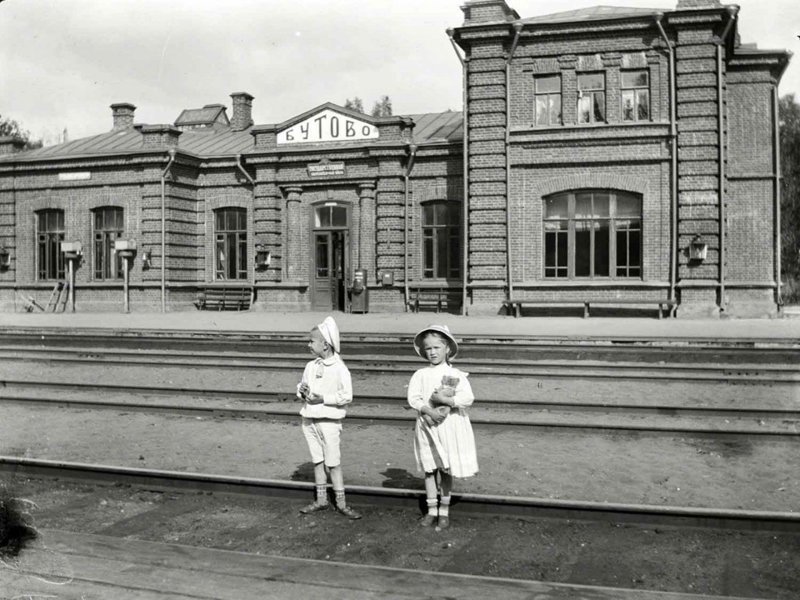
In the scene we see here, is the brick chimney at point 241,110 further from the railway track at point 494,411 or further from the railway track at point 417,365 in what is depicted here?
the railway track at point 494,411

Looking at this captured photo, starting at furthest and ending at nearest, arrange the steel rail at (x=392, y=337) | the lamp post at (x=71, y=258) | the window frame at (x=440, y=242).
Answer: the lamp post at (x=71, y=258) < the window frame at (x=440, y=242) < the steel rail at (x=392, y=337)

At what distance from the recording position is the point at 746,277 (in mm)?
21219

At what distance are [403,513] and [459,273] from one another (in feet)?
61.2

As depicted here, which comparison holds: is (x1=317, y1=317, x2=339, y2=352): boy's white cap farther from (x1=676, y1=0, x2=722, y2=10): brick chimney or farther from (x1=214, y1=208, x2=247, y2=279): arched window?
(x1=214, y1=208, x2=247, y2=279): arched window

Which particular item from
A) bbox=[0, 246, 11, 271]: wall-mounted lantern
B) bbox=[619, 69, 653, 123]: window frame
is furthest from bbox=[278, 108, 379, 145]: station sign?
bbox=[0, 246, 11, 271]: wall-mounted lantern

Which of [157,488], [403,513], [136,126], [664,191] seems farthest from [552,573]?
[136,126]

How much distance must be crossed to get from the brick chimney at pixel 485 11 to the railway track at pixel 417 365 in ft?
39.8

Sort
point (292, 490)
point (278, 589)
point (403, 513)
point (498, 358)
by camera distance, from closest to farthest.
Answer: point (278, 589)
point (403, 513)
point (292, 490)
point (498, 358)

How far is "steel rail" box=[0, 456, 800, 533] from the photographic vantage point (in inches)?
191

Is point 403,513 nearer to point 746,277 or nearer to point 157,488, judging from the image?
point 157,488

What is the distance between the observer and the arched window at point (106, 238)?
2675 centimetres

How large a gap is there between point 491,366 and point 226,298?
15.6 metres

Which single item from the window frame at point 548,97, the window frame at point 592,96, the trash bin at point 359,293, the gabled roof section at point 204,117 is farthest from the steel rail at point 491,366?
the gabled roof section at point 204,117

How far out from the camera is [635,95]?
2123 cm
